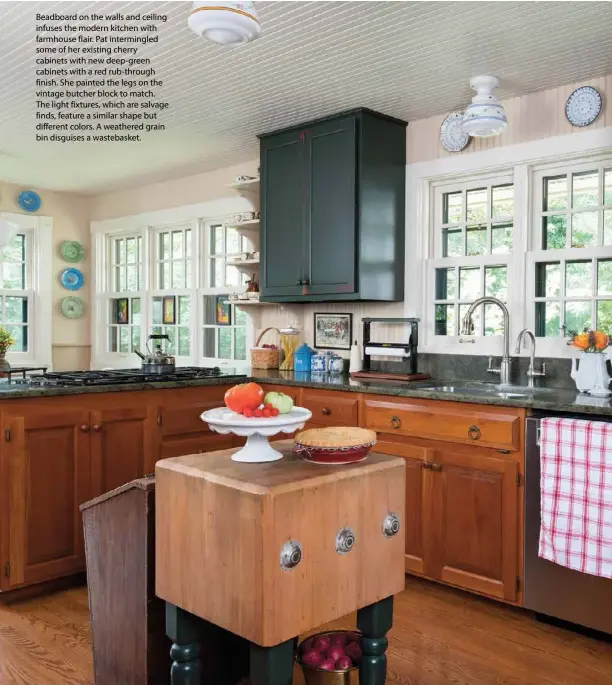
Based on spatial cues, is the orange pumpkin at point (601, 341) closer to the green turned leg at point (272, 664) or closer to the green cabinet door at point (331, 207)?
A: the green cabinet door at point (331, 207)

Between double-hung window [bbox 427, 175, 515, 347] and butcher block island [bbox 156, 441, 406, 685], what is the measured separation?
2.31 metres

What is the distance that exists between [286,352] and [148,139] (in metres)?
1.74

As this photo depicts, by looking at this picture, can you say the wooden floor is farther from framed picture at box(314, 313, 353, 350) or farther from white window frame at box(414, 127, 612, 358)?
framed picture at box(314, 313, 353, 350)

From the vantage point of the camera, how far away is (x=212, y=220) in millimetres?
5883

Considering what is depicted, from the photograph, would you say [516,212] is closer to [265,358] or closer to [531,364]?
[531,364]

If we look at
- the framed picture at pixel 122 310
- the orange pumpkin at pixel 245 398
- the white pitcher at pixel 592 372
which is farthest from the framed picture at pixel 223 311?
the orange pumpkin at pixel 245 398

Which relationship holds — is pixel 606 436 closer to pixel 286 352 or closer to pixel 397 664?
pixel 397 664

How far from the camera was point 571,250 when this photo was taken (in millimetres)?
3777

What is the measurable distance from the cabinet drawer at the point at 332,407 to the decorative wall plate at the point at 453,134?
1616 mm

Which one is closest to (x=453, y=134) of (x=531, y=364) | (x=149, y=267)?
(x=531, y=364)

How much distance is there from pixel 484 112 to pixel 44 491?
110 inches

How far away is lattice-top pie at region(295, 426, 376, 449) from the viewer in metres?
1.97

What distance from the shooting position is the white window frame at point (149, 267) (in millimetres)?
5750

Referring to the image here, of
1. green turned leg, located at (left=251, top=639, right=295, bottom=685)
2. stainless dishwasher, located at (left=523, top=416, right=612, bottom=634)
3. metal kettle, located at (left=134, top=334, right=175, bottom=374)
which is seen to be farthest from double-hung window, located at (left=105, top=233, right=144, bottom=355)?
green turned leg, located at (left=251, top=639, right=295, bottom=685)
